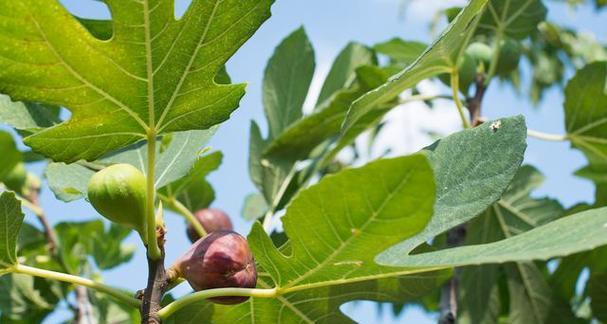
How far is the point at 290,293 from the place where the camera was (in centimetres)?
140

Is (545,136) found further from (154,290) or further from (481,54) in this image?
(154,290)

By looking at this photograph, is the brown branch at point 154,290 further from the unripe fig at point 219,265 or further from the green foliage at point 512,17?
the green foliage at point 512,17

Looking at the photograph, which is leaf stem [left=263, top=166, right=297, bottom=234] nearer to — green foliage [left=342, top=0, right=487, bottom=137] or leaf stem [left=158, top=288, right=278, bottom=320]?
green foliage [left=342, top=0, right=487, bottom=137]

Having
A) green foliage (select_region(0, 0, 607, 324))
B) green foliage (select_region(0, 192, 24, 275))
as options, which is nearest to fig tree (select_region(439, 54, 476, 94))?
green foliage (select_region(0, 0, 607, 324))

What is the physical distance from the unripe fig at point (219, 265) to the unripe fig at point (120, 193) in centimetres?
11

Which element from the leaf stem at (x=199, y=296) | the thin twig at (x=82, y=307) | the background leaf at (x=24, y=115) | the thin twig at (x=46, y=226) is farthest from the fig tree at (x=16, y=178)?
the leaf stem at (x=199, y=296)

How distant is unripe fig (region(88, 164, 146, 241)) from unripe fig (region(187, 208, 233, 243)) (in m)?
0.75

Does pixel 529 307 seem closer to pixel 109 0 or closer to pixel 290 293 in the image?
pixel 290 293

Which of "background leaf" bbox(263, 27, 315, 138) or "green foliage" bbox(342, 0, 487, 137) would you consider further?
"background leaf" bbox(263, 27, 315, 138)

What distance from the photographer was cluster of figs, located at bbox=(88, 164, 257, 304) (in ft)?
3.87

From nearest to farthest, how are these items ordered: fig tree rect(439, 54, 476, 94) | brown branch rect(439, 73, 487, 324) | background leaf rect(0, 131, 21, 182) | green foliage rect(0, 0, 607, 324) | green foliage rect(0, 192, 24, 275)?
green foliage rect(0, 0, 607, 324), green foliage rect(0, 192, 24, 275), brown branch rect(439, 73, 487, 324), fig tree rect(439, 54, 476, 94), background leaf rect(0, 131, 21, 182)

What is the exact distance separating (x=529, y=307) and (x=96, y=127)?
4.65ft

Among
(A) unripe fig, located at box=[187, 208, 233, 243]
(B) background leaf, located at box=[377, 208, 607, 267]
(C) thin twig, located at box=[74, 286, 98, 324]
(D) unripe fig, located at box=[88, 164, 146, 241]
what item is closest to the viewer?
(B) background leaf, located at box=[377, 208, 607, 267]

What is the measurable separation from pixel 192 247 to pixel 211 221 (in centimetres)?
69
